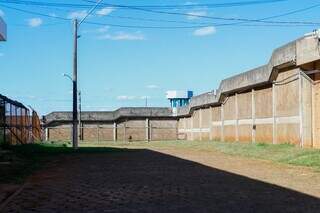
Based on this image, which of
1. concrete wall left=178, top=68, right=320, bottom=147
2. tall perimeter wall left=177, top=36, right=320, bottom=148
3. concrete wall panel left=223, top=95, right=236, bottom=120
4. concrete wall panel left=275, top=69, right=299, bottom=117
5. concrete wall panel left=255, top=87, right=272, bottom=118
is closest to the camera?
tall perimeter wall left=177, top=36, right=320, bottom=148

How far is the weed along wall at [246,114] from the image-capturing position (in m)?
27.0

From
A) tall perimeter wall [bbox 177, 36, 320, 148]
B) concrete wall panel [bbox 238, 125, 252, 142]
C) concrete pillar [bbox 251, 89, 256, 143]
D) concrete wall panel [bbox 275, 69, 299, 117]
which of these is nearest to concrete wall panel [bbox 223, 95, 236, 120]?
tall perimeter wall [bbox 177, 36, 320, 148]

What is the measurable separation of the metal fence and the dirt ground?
941cm

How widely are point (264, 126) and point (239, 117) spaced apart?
5.89 m

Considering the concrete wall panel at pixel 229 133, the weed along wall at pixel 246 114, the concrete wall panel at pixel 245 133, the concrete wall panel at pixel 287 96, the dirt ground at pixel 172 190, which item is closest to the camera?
the dirt ground at pixel 172 190

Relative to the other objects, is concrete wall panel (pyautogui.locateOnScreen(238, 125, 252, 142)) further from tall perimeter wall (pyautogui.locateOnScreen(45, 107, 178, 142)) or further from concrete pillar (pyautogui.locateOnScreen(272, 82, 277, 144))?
tall perimeter wall (pyautogui.locateOnScreen(45, 107, 178, 142))

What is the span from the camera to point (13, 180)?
16453 mm

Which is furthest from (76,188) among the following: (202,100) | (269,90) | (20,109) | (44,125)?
(44,125)

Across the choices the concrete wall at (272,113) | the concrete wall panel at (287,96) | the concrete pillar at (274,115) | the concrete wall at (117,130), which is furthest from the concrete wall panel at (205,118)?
the concrete wall panel at (287,96)

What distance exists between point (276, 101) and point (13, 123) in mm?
13942

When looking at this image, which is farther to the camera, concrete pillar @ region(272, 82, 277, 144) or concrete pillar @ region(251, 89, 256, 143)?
concrete pillar @ region(251, 89, 256, 143)

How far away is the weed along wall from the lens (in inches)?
1064

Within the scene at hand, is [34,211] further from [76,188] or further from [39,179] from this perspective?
[39,179]

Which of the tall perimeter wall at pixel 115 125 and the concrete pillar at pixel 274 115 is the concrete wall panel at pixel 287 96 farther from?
the tall perimeter wall at pixel 115 125
